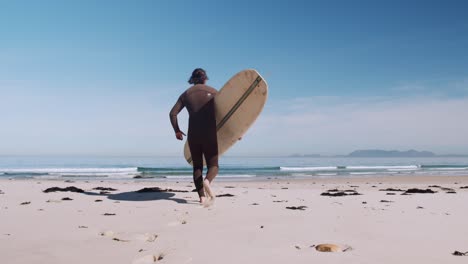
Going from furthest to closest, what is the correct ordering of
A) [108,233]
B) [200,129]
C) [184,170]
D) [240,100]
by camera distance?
[184,170] < [240,100] < [200,129] < [108,233]

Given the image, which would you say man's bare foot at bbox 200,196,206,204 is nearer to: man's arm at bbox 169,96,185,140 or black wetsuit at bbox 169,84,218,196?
black wetsuit at bbox 169,84,218,196

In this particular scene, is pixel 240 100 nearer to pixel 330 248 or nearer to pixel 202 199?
pixel 202 199

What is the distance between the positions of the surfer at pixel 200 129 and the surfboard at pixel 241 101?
Result: 31.4 inches

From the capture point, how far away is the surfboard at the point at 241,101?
7.21m

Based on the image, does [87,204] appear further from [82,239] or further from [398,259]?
[398,259]

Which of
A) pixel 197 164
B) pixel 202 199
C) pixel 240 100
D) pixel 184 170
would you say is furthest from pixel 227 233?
pixel 184 170

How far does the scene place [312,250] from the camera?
9.69ft

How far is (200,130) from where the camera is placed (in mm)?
6285

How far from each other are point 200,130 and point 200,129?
0.7 inches

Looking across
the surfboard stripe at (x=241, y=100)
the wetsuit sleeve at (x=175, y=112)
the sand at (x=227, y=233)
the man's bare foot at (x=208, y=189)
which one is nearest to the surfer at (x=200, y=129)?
the wetsuit sleeve at (x=175, y=112)

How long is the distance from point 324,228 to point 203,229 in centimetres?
126

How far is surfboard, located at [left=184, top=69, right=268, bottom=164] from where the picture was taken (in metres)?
7.21

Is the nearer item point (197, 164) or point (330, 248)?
point (330, 248)

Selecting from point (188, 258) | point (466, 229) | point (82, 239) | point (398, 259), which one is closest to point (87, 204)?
point (82, 239)
